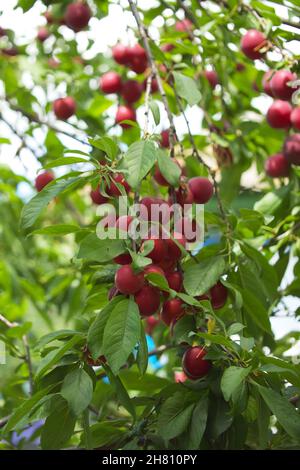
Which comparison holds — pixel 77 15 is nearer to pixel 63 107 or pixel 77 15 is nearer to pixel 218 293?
pixel 63 107

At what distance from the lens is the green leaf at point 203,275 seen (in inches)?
42.1

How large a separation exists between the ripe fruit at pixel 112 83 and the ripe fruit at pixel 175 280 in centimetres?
75

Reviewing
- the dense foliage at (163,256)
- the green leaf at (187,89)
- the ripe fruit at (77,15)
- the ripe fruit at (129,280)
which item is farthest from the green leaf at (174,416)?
the ripe fruit at (77,15)

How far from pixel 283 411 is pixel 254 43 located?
0.76 meters

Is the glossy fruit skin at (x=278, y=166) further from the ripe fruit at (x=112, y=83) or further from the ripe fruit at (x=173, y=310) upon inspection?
the ripe fruit at (x=173, y=310)

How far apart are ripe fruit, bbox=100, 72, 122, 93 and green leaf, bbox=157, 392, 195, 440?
869 mm

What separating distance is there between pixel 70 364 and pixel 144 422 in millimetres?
180

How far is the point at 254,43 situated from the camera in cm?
144

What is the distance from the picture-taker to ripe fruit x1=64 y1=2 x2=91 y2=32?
171 centimetres

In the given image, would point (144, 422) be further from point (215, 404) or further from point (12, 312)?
point (12, 312)

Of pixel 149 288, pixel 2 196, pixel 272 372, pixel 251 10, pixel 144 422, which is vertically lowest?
pixel 2 196

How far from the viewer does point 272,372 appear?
102cm

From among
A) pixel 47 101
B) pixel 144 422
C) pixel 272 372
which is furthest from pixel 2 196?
pixel 272 372

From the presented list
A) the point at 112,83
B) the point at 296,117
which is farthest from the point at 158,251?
the point at 112,83
